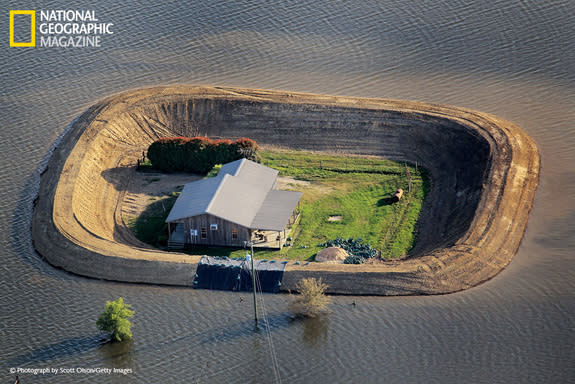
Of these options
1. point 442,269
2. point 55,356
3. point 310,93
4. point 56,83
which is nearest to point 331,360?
point 442,269

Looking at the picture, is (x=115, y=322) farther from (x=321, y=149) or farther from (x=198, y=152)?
(x=321, y=149)

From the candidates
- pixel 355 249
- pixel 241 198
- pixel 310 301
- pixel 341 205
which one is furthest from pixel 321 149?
pixel 310 301

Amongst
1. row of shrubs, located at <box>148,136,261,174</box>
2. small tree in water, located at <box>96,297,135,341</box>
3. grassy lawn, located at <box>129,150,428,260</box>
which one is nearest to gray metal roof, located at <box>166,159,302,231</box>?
grassy lawn, located at <box>129,150,428,260</box>

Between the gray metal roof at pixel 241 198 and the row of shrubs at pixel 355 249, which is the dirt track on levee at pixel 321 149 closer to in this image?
the row of shrubs at pixel 355 249

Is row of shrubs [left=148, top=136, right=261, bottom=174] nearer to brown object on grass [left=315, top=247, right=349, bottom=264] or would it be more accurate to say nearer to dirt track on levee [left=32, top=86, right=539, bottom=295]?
dirt track on levee [left=32, top=86, right=539, bottom=295]

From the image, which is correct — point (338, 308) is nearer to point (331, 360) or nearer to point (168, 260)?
point (331, 360)

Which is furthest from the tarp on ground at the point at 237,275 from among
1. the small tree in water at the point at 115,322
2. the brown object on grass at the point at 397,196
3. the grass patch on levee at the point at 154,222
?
the brown object on grass at the point at 397,196
